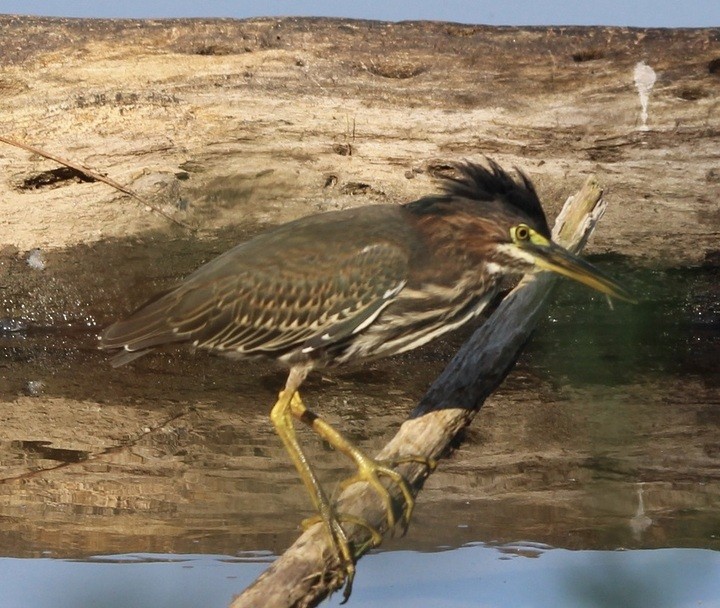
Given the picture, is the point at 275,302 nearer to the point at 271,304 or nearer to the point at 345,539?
the point at 271,304

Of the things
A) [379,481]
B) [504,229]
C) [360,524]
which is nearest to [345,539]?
[360,524]

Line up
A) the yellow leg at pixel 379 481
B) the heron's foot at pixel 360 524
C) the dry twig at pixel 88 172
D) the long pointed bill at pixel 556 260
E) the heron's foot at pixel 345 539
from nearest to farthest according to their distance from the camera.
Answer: the heron's foot at pixel 345 539, the heron's foot at pixel 360 524, the yellow leg at pixel 379 481, the long pointed bill at pixel 556 260, the dry twig at pixel 88 172

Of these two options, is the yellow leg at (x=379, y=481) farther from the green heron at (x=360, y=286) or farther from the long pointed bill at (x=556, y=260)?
the long pointed bill at (x=556, y=260)

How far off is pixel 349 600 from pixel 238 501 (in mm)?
1151

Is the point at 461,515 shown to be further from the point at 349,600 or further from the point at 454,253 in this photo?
the point at 454,253

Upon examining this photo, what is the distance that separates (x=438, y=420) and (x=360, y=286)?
1.95 ft

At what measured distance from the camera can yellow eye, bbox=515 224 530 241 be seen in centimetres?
456

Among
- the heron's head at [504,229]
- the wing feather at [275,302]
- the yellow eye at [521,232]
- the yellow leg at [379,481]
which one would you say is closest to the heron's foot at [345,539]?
the yellow leg at [379,481]

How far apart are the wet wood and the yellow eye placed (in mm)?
643

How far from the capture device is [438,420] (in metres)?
4.71

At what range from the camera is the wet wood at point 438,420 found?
3.65 meters

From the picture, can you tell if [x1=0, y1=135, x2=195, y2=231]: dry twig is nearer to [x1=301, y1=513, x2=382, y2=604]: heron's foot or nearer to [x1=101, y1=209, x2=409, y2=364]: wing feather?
[x1=101, y1=209, x2=409, y2=364]: wing feather

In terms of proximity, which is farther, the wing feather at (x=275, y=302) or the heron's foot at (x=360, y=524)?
the wing feather at (x=275, y=302)

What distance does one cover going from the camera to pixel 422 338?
15.5 feet
